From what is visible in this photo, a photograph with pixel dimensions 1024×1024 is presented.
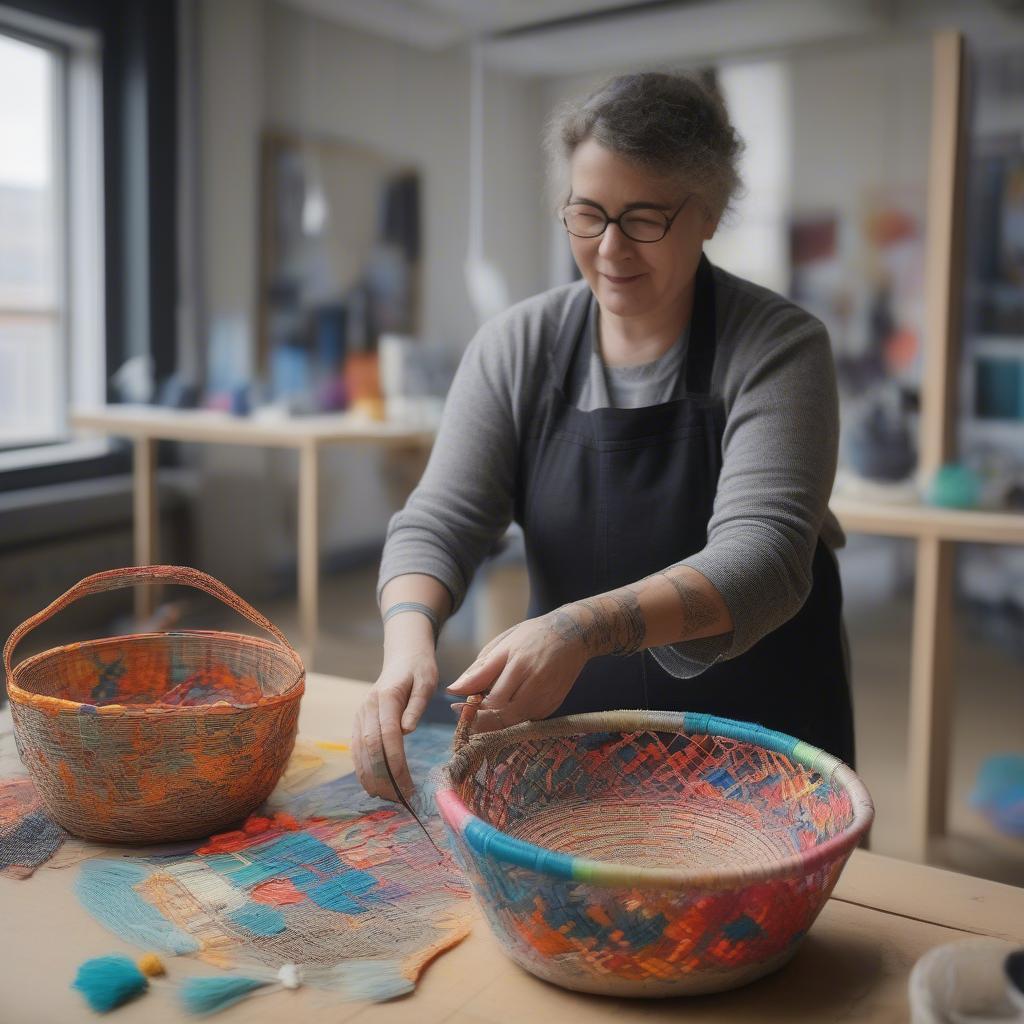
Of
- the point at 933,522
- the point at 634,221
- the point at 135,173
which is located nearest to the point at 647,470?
the point at 634,221

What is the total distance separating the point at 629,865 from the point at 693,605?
30 cm

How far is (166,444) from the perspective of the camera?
486 cm

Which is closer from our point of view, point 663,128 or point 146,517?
point 663,128

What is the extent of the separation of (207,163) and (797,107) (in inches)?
95.9

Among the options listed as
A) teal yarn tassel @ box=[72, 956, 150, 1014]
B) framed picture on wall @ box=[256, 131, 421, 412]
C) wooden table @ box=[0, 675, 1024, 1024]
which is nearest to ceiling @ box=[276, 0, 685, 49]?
framed picture on wall @ box=[256, 131, 421, 412]

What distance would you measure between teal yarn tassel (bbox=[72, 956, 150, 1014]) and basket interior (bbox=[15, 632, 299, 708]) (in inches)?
17.4

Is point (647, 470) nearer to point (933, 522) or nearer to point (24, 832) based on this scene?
point (24, 832)

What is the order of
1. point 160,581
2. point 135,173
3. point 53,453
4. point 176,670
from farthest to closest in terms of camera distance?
1. point 135,173
2. point 53,453
3. point 176,670
4. point 160,581

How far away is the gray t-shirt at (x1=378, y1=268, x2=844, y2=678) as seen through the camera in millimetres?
1148

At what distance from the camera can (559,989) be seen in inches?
32.4

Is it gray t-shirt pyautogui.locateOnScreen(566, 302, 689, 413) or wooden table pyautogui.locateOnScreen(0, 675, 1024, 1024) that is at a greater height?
gray t-shirt pyautogui.locateOnScreen(566, 302, 689, 413)

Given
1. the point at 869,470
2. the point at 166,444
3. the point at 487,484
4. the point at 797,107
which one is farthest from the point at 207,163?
the point at 487,484

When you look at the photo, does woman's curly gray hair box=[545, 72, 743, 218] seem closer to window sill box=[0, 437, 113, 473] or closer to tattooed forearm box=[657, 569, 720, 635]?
tattooed forearm box=[657, 569, 720, 635]

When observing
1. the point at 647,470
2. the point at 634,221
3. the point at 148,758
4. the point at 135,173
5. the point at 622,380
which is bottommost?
the point at 148,758
